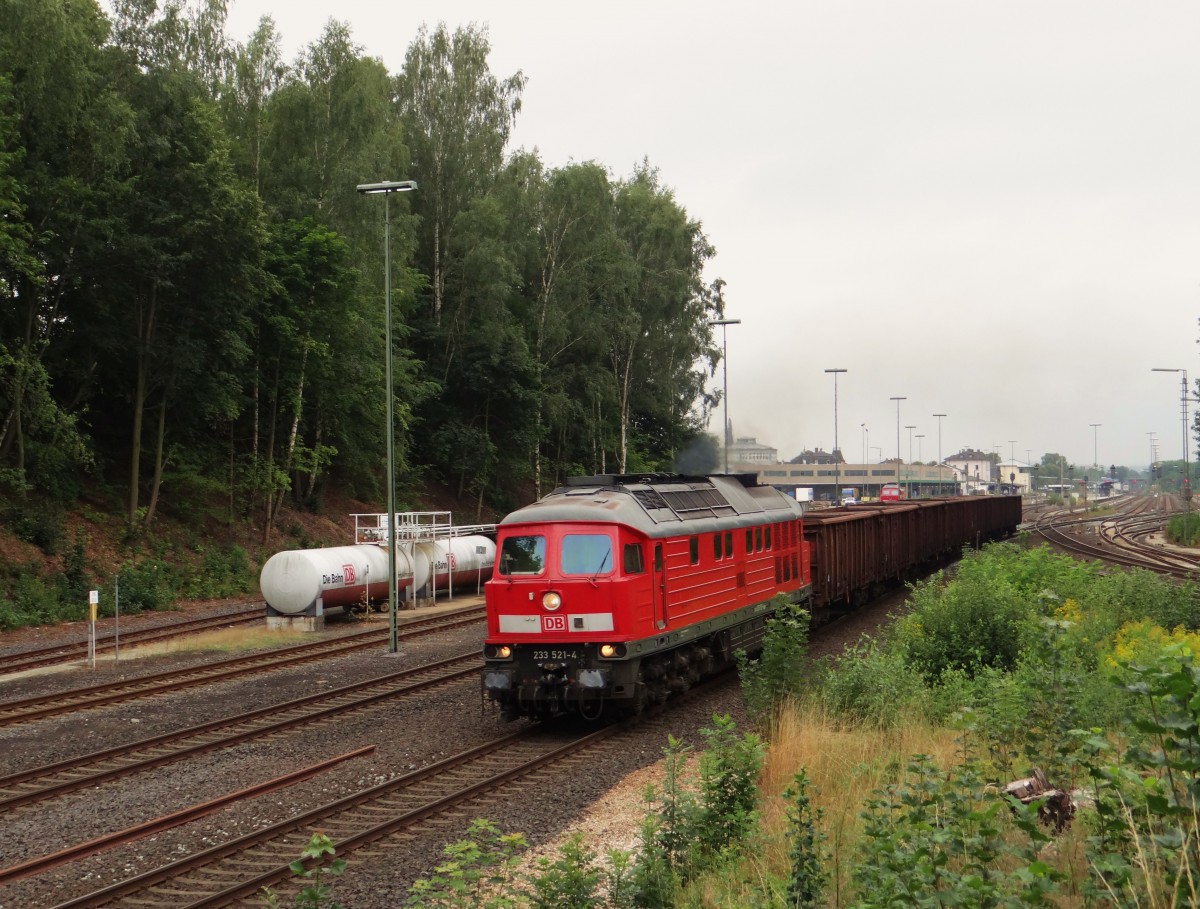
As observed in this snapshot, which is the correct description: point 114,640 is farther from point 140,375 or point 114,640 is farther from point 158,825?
point 158,825

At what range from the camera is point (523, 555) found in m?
14.5

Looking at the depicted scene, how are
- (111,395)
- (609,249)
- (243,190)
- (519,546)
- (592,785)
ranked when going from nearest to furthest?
(592,785) → (519,546) → (243,190) → (111,395) → (609,249)

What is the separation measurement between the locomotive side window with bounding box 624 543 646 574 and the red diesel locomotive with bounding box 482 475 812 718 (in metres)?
0.03

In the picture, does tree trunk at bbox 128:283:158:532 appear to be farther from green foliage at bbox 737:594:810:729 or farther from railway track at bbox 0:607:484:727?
green foliage at bbox 737:594:810:729

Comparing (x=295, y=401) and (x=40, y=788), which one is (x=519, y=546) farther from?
(x=295, y=401)

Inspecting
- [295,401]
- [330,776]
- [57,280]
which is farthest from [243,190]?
[330,776]

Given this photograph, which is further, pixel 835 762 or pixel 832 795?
pixel 835 762

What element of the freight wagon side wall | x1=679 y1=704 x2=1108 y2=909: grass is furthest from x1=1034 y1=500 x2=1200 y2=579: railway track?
x1=679 y1=704 x2=1108 y2=909: grass

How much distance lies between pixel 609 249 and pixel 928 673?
39478 millimetres

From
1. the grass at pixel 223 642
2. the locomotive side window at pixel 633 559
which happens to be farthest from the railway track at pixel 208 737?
the grass at pixel 223 642

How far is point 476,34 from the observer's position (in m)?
50.0

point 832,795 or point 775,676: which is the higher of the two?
point 775,676

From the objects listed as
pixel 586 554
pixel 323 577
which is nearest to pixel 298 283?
pixel 323 577

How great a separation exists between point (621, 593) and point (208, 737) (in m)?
6.22
